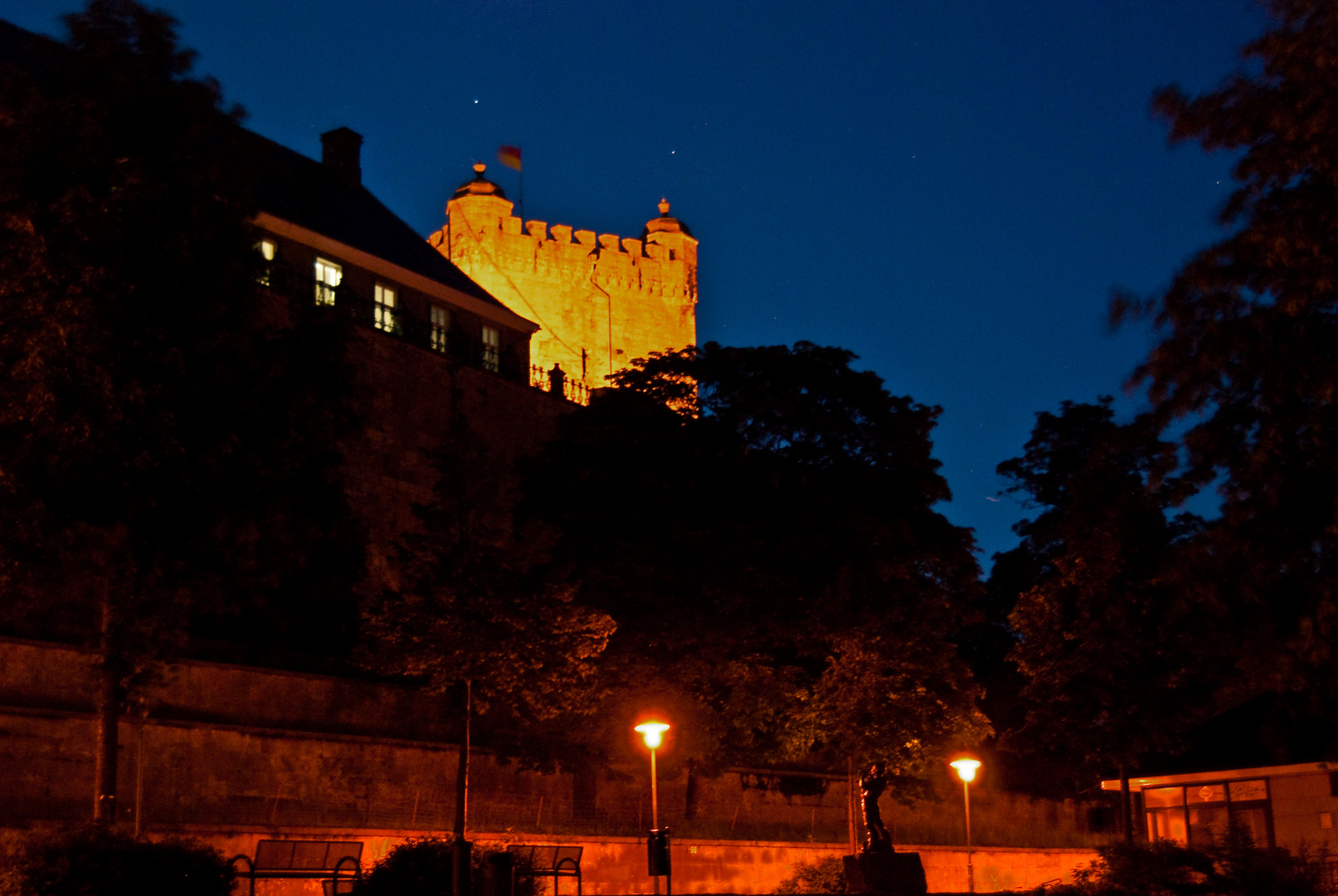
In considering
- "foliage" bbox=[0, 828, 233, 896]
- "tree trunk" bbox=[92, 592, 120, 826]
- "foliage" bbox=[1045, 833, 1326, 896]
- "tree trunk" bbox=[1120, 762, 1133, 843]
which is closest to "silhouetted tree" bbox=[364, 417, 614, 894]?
"tree trunk" bbox=[92, 592, 120, 826]

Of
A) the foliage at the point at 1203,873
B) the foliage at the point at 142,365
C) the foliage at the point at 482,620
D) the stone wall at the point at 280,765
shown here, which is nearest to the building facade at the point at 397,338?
the foliage at the point at 482,620

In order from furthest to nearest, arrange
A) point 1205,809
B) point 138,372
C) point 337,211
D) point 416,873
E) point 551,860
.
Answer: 1. point 337,211
2. point 1205,809
3. point 551,860
4. point 138,372
5. point 416,873

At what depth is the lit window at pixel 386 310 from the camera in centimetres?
4016

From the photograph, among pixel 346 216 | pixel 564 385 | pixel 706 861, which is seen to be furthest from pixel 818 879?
pixel 564 385

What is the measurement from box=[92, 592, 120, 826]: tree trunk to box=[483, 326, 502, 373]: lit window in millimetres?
24538

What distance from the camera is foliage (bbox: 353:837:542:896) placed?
18938mm

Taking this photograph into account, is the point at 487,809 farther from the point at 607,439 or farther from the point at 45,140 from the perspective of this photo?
the point at 45,140

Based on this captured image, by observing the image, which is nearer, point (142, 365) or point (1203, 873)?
point (142, 365)

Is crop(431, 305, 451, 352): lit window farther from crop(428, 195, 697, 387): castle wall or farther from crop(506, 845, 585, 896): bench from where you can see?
crop(506, 845, 585, 896): bench

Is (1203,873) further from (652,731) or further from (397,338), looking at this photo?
(397,338)

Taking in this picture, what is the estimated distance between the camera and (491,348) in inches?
1734

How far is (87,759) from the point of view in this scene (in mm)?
22453

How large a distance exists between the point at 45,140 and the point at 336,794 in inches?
448

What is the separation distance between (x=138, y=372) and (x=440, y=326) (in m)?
22.8
